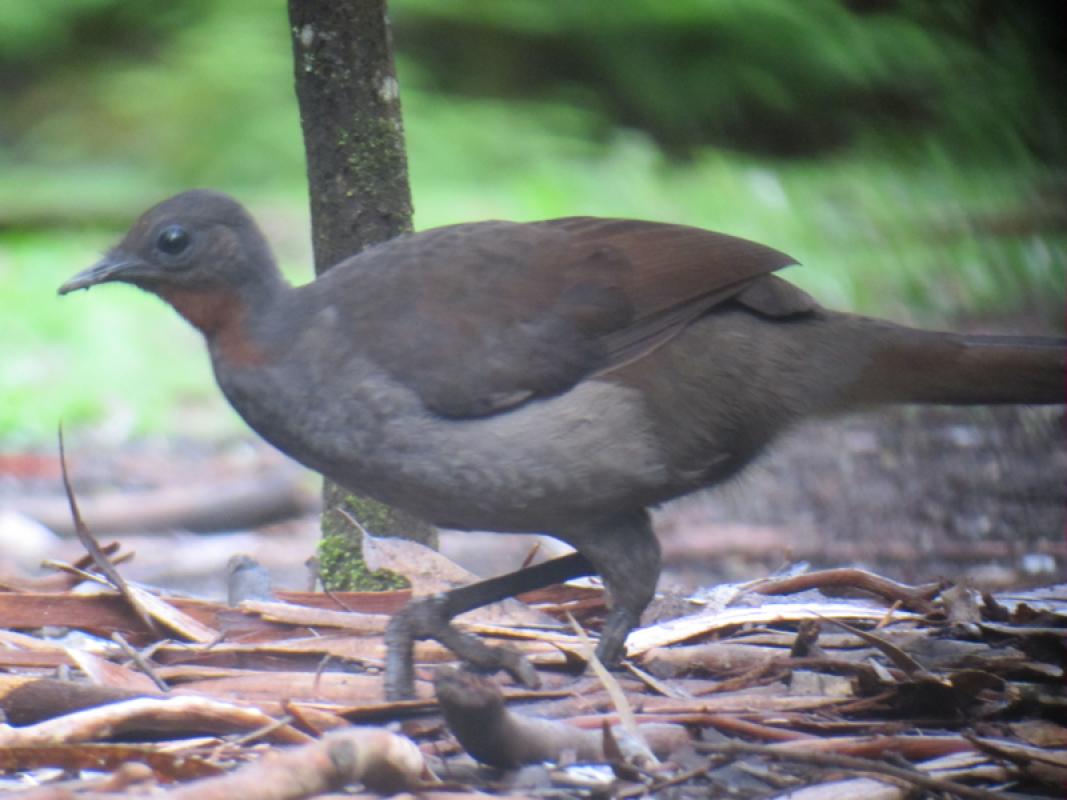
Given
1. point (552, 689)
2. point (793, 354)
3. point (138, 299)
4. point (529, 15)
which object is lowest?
point (552, 689)

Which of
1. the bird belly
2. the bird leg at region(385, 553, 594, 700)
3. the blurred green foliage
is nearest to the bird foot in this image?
the bird leg at region(385, 553, 594, 700)

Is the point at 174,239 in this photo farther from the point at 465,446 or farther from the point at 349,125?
the point at 465,446

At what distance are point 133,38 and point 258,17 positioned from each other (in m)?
1.22

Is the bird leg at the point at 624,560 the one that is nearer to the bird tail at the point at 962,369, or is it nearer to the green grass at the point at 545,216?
the bird tail at the point at 962,369

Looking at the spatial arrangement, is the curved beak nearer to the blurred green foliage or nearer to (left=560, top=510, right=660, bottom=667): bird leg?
(left=560, top=510, right=660, bottom=667): bird leg

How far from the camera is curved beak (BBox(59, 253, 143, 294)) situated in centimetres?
353

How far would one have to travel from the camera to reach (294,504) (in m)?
6.55

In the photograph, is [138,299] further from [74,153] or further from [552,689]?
[552,689]

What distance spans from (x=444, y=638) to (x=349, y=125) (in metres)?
1.36

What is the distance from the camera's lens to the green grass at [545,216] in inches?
280

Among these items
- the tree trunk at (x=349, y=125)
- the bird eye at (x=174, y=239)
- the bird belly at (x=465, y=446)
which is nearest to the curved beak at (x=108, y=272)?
the bird eye at (x=174, y=239)

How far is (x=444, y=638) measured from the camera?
3363 millimetres

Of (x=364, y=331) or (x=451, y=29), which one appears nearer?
(x=364, y=331)

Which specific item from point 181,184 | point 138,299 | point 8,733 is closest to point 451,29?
point 181,184
